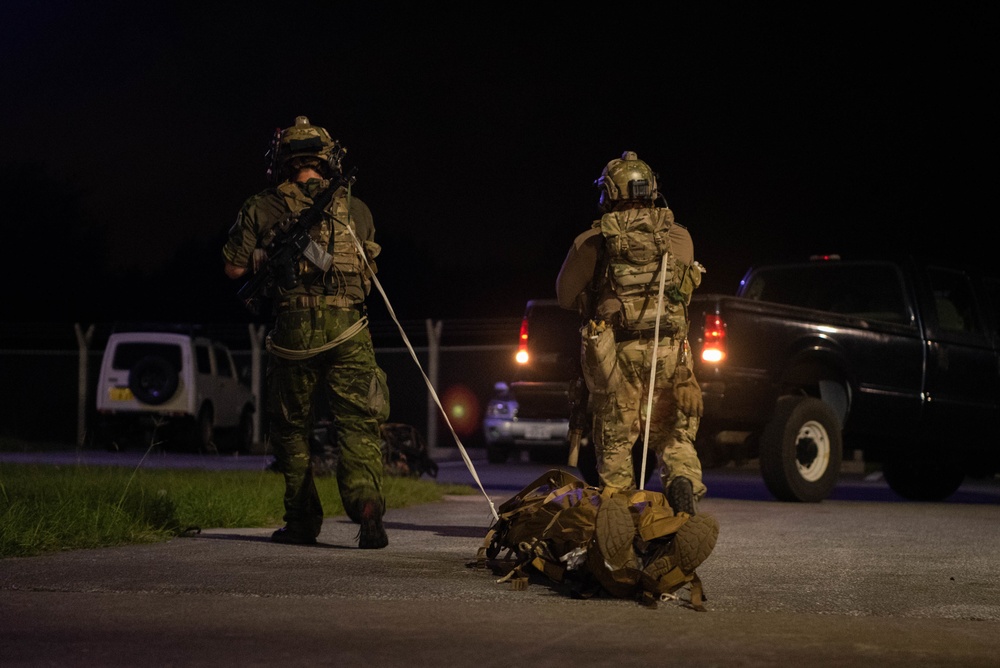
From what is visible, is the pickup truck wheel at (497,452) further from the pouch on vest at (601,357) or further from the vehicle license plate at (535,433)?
the pouch on vest at (601,357)

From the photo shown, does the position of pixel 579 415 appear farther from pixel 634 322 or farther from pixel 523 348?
pixel 523 348

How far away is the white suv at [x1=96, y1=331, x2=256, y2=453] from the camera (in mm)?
22719

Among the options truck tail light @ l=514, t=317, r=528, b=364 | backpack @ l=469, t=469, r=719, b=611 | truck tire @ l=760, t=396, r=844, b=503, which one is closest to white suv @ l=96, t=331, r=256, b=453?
truck tail light @ l=514, t=317, r=528, b=364

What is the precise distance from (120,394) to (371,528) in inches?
632

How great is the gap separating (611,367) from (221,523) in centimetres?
293

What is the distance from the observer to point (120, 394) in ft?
74.9

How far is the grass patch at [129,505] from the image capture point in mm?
7691

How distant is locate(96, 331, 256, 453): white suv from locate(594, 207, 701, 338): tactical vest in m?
15.7

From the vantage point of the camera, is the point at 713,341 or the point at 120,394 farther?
the point at 120,394

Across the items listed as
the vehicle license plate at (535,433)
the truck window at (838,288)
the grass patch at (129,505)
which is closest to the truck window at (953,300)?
the truck window at (838,288)

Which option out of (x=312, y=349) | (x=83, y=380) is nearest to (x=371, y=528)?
(x=312, y=349)

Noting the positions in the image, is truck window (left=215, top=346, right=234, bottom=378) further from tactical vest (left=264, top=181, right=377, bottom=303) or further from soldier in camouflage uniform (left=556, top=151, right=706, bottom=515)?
soldier in camouflage uniform (left=556, top=151, right=706, bottom=515)

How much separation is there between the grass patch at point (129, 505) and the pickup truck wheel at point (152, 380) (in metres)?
10.2

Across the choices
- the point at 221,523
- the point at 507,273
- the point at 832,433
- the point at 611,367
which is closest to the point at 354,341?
the point at 611,367
